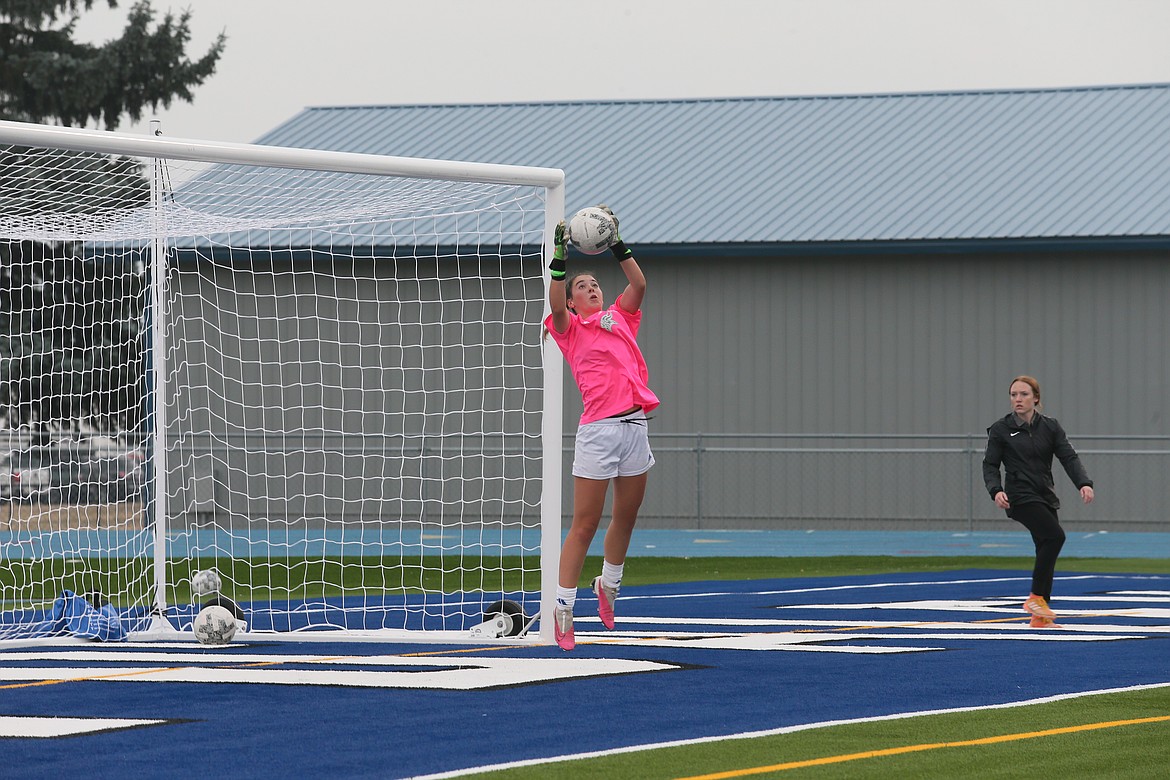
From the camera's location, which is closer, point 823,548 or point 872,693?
point 872,693

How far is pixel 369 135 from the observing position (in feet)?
119

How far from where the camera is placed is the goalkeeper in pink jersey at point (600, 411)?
10.4 meters

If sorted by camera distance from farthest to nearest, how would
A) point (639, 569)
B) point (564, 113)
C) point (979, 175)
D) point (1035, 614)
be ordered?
point (564, 113) → point (979, 175) → point (639, 569) → point (1035, 614)

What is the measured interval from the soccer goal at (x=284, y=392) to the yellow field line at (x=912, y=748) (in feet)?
12.8

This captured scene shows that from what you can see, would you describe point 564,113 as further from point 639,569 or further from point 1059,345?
point 639,569

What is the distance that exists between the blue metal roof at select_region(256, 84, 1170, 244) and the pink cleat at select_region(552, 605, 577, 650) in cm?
1930

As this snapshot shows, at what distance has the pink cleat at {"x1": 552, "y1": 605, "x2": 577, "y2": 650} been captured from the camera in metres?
10.5

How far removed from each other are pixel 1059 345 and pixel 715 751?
74.8ft

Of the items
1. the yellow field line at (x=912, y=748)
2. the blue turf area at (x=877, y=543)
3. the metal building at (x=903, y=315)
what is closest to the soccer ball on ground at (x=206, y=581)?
the yellow field line at (x=912, y=748)

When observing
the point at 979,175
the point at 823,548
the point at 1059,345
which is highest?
the point at 979,175

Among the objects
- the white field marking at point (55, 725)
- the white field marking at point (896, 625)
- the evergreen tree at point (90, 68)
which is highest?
the evergreen tree at point (90, 68)

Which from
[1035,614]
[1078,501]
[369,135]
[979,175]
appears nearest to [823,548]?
[1078,501]

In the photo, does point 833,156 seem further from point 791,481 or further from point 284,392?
point 284,392

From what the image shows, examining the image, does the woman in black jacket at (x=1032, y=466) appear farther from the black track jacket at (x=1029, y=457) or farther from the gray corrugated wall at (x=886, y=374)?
the gray corrugated wall at (x=886, y=374)
